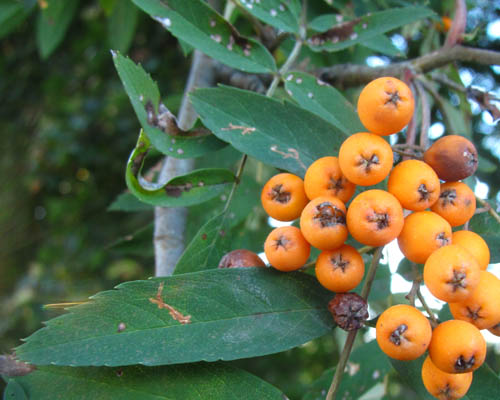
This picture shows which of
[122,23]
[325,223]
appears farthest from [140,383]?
[122,23]

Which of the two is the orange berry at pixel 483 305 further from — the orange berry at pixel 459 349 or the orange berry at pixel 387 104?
the orange berry at pixel 387 104

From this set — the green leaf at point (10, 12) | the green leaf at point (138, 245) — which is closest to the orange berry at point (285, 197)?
the green leaf at point (138, 245)

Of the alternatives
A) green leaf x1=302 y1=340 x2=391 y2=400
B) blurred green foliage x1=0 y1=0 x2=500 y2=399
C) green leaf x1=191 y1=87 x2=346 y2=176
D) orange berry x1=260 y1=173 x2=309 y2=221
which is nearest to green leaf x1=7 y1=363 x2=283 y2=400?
orange berry x1=260 y1=173 x2=309 y2=221

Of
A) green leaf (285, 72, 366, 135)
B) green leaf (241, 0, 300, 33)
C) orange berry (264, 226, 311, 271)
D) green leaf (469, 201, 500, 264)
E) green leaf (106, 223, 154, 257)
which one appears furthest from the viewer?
green leaf (106, 223, 154, 257)

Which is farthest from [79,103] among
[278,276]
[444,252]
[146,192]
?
[444,252]

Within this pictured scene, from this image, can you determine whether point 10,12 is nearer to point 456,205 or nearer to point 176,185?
point 176,185

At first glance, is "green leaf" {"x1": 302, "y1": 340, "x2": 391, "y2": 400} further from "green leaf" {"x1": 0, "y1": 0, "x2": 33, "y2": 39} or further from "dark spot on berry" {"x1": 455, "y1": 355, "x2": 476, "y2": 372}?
"green leaf" {"x1": 0, "y1": 0, "x2": 33, "y2": 39}

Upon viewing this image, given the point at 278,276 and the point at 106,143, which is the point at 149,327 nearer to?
the point at 278,276
